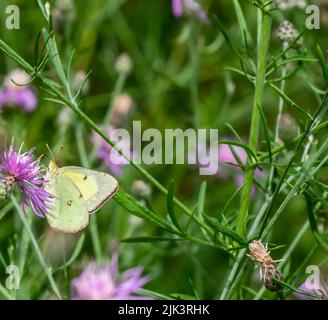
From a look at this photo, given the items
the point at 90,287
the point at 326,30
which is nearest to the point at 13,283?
the point at 90,287

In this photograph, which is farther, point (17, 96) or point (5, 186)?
point (17, 96)

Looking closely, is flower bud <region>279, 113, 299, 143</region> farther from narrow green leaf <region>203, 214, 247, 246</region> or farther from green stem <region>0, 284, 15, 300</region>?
green stem <region>0, 284, 15, 300</region>

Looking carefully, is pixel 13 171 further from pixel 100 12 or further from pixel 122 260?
pixel 100 12

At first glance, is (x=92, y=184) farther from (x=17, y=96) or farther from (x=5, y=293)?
(x=17, y=96)

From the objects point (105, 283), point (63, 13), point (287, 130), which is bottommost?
point (105, 283)

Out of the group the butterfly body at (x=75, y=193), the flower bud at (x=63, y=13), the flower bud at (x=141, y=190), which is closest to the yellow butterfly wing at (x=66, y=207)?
the butterfly body at (x=75, y=193)

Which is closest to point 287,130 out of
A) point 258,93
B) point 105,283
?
point 258,93

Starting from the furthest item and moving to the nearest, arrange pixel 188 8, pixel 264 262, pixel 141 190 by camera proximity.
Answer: pixel 188 8
pixel 141 190
pixel 264 262
